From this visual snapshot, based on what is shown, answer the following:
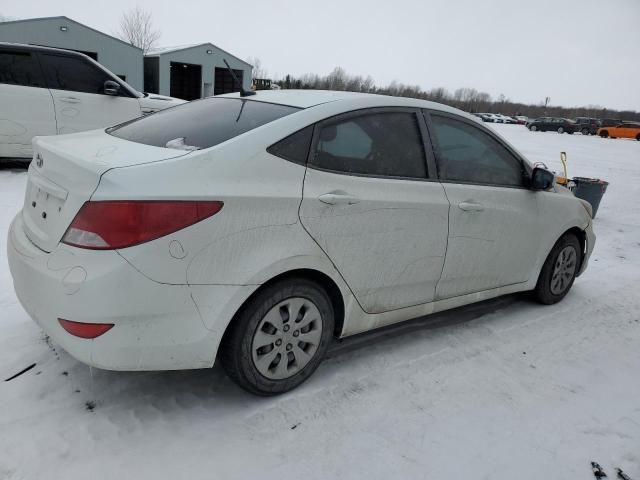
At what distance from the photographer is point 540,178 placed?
3846mm

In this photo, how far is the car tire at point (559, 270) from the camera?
429cm

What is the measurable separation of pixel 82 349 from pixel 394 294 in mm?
1747

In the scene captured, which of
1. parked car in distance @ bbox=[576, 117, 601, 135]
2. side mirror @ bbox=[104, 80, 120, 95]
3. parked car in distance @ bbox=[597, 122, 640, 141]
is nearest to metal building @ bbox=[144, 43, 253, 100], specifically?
side mirror @ bbox=[104, 80, 120, 95]

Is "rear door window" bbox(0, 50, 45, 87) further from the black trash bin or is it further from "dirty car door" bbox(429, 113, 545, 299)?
the black trash bin

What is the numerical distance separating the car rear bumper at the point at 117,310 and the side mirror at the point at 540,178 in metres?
2.61

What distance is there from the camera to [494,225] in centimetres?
359

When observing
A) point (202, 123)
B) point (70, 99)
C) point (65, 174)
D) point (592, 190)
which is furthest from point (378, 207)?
point (592, 190)

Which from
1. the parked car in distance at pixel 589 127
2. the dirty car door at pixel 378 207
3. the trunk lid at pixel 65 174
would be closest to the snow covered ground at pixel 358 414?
the dirty car door at pixel 378 207

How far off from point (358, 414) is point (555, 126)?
44.8 m

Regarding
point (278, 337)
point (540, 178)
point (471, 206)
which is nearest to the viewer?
point (278, 337)

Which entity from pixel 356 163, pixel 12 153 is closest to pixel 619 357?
pixel 356 163

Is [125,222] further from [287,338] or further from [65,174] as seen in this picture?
[287,338]

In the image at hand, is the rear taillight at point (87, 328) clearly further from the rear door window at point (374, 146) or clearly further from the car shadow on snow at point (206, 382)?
the rear door window at point (374, 146)

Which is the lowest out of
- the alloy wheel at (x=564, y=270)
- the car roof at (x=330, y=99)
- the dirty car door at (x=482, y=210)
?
the alloy wheel at (x=564, y=270)
